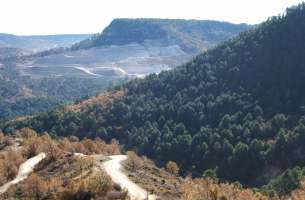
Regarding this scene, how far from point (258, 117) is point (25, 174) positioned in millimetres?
86373

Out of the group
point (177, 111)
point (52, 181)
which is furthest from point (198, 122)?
point (52, 181)

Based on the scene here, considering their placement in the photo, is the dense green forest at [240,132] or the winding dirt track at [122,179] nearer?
the winding dirt track at [122,179]

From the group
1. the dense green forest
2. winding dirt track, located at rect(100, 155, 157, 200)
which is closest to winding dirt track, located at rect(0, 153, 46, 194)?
winding dirt track, located at rect(100, 155, 157, 200)

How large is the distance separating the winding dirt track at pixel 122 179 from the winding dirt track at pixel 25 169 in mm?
16316

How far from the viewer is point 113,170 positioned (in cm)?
10394

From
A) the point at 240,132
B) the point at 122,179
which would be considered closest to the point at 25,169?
the point at 122,179

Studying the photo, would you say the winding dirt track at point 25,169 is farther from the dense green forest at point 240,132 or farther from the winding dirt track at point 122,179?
the dense green forest at point 240,132

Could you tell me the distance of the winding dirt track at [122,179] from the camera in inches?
3268

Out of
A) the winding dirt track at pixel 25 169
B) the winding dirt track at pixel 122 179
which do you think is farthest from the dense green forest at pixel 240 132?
the winding dirt track at pixel 25 169

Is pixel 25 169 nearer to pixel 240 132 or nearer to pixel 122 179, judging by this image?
pixel 122 179

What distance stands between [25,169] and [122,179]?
1214 inches

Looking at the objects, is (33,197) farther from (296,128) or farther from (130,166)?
(296,128)

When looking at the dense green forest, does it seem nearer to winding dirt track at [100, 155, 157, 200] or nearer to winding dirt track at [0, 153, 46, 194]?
winding dirt track at [100, 155, 157, 200]

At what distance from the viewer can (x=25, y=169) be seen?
386 feet
